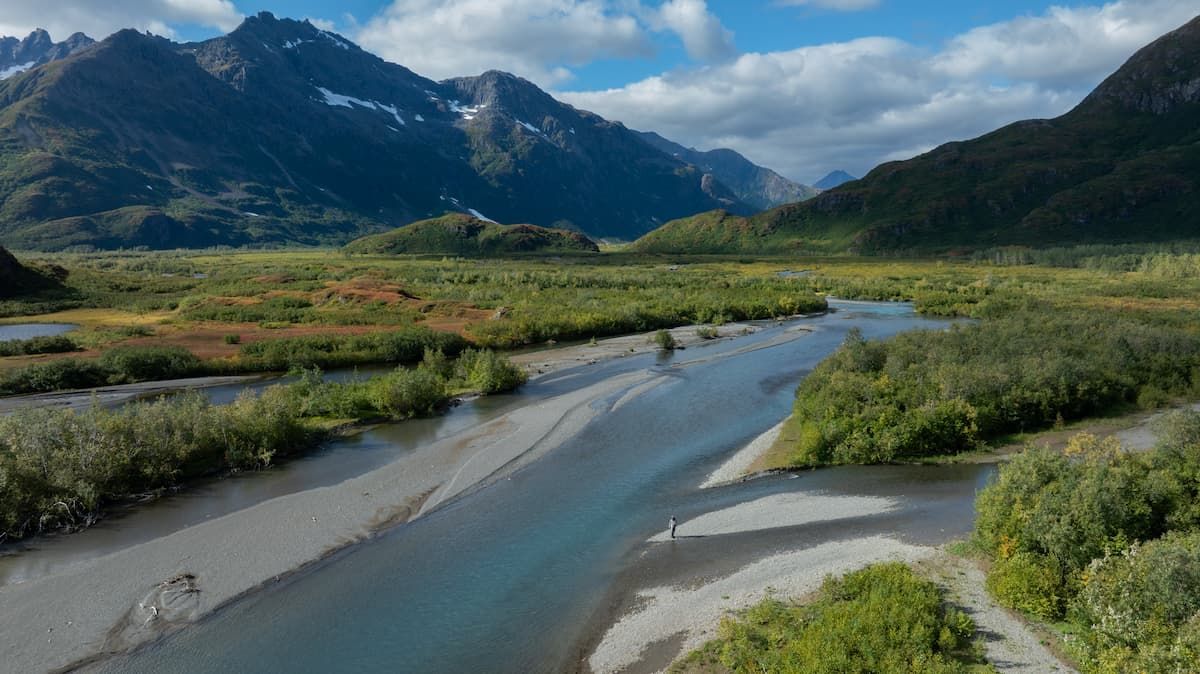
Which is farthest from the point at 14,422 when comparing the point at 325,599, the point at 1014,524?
the point at 1014,524

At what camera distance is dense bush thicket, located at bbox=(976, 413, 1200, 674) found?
15453mm

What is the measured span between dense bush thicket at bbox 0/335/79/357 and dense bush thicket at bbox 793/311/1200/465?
69048mm

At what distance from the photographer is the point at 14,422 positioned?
29.1 metres

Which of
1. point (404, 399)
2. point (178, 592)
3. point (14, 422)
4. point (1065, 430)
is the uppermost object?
point (14, 422)

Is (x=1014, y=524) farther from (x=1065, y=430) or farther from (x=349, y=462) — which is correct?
(x=349, y=462)

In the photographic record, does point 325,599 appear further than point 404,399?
No

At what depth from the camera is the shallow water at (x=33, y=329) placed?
247 feet

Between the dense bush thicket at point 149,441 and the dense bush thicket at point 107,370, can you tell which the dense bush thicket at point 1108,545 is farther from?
the dense bush thicket at point 107,370

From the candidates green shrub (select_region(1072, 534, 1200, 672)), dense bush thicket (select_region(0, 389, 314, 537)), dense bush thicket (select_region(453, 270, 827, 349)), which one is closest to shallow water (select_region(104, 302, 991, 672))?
green shrub (select_region(1072, 534, 1200, 672))

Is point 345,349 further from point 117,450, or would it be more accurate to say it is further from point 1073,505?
point 1073,505

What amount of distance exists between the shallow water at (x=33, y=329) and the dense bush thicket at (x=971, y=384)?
8568 cm

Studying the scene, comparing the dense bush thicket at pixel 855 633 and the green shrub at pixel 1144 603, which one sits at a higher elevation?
the green shrub at pixel 1144 603

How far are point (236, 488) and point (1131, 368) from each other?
186ft

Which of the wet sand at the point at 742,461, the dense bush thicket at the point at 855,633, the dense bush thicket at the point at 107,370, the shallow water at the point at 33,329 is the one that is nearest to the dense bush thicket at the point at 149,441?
the dense bush thicket at the point at 107,370
